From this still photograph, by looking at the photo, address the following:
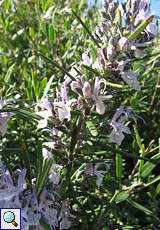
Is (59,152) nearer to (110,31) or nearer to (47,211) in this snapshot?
(47,211)

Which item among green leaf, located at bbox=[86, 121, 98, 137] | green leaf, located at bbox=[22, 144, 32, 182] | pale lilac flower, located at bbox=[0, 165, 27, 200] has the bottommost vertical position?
pale lilac flower, located at bbox=[0, 165, 27, 200]

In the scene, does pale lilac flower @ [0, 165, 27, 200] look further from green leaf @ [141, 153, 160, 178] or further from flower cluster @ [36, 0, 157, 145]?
green leaf @ [141, 153, 160, 178]

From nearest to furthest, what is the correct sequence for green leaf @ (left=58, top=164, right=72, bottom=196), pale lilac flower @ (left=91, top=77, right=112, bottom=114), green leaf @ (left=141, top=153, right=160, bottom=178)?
1. pale lilac flower @ (left=91, top=77, right=112, bottom=114)
2. green leaf @ (left=58, top=164, right=72, bottom=196)
3. green leaf @ (left=141, top=153, right=160, bottom=178)

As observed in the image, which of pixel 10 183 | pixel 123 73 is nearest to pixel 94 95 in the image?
pixel 123 73

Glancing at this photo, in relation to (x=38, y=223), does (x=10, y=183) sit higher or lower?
higher

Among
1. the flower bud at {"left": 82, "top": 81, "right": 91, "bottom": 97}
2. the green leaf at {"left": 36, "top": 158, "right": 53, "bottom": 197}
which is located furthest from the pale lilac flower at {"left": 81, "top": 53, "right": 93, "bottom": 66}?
the green leaf at {"left": 36, "top": 158, "right": 53, "bottom": 197}

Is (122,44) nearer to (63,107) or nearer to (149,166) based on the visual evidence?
(63,107)

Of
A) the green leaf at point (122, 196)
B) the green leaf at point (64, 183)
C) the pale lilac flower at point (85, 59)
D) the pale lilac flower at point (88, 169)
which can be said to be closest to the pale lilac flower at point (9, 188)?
the green leaf at point (64, 183)

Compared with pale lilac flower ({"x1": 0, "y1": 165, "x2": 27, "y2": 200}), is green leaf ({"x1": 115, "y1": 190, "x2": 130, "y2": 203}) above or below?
below

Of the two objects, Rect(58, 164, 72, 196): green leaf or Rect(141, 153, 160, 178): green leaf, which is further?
Rect(141, 153, 160, 178): green leaf

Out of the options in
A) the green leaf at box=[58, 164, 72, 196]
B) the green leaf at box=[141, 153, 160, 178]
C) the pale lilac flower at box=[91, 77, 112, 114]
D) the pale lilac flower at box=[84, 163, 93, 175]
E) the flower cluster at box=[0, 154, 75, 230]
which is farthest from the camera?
the green leaf at box=[141, 153, 160, 178]

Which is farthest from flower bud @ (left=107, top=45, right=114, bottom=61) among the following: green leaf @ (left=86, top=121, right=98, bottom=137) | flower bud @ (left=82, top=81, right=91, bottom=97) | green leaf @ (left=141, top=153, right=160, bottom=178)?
green leaf @ (left=141, top=153, right=160, bottom=178)
